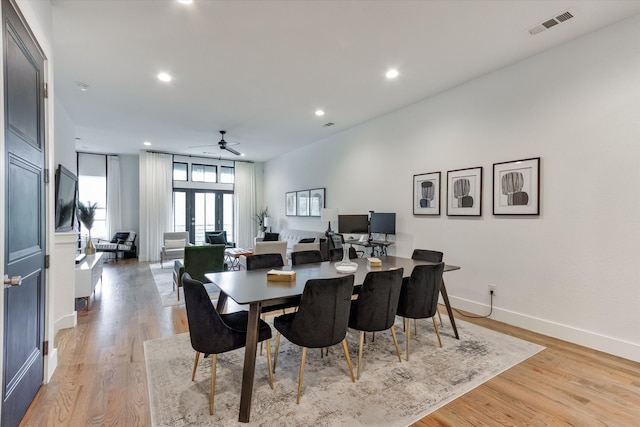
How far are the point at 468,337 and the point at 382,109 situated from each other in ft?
11.8

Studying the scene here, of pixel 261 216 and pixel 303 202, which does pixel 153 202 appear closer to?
pixel 261 216

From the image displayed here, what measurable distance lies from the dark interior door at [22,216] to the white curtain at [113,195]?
752cm

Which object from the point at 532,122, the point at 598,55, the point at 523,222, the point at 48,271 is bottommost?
the point at 48,271

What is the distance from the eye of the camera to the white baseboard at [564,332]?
9.05ft

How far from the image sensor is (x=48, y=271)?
2334 millimetres

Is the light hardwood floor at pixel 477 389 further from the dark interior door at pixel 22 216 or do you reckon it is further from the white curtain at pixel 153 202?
the white curtain at pixel 153 202

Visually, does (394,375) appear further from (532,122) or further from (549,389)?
(532,122)

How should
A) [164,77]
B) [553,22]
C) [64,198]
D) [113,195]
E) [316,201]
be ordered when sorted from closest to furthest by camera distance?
[553,22], [164,77], [64,198], [316,201], [113,195]

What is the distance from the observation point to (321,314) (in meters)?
2.11

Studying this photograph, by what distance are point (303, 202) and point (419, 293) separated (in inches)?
210

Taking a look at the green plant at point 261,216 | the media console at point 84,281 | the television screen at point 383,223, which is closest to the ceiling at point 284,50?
the television screen at point 383,223

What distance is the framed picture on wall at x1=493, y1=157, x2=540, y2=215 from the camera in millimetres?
3348

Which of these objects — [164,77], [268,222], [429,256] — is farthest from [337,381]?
[268,222]

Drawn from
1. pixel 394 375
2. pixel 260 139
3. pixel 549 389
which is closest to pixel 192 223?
pixel 260 139
